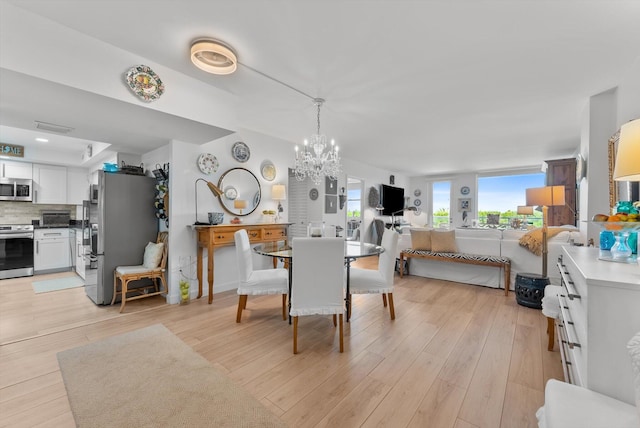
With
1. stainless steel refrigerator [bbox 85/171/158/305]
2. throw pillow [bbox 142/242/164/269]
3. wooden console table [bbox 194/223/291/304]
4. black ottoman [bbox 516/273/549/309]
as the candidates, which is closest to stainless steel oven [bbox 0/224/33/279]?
stainless steel refrigerator [bbox 85/171/158/305]

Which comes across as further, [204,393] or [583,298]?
[204,393]

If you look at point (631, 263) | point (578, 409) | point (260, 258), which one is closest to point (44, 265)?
point (260, 258)

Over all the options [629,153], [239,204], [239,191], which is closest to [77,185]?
[239,191]

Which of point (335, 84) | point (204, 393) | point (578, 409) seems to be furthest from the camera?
point (335, 84)

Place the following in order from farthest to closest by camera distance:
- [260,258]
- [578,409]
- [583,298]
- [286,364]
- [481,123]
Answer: [260,258] → [481,123] → [286,364] → [583,298] → [578,409]

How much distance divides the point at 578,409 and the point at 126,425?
2.14 m

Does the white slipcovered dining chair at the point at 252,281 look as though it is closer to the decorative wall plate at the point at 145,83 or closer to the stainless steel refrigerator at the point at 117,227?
the decorative wall plate at the point at 145,83

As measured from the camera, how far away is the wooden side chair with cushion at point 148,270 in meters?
3.20

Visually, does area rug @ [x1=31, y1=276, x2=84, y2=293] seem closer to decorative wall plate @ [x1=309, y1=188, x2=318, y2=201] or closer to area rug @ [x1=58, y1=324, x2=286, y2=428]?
area rug @ [x1=58, y1=324, x2=286, y2=428]

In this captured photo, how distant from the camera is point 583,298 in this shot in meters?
1.20

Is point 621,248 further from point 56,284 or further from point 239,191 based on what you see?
point 56,284

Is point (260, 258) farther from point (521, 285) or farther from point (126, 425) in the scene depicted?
point (521, 285)

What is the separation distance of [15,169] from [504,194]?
1202cm

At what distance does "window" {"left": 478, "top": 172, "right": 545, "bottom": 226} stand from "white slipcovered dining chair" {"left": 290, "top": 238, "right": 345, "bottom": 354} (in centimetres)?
723
